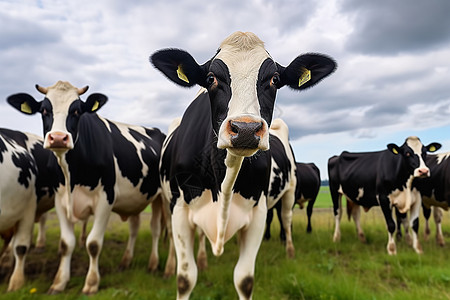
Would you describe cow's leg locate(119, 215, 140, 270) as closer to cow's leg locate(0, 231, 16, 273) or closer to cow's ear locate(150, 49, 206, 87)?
cow's leg locate(0, 231, 16, 273)

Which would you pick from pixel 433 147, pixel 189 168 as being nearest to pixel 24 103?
pixel 189 168

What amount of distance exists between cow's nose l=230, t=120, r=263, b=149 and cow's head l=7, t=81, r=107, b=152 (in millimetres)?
2645

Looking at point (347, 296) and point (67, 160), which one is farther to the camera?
point (67, 160)

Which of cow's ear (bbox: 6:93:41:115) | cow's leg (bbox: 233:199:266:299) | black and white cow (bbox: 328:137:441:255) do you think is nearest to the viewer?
cow's leg (bbox: 233:199:266:299)

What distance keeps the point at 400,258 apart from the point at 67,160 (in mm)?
6085

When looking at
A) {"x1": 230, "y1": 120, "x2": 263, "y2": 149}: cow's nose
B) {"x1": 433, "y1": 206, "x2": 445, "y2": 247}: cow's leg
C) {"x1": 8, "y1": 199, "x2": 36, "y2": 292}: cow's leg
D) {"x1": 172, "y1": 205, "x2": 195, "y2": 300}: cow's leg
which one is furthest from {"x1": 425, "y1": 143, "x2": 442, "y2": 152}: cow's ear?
{"x1": 8, "y1": 199, "x2": 36, "y2": 292}: cow's leg

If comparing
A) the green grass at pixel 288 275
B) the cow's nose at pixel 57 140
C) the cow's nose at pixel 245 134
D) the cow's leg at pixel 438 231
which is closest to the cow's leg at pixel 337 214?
the green grass at pixel 288 275

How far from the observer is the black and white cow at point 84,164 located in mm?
3873

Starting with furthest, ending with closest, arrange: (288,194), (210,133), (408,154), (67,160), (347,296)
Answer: (408,154)
(288,194)
(67,160)
(347,296)
(210,133)

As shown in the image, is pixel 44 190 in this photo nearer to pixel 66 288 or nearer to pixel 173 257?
pixel 66 288

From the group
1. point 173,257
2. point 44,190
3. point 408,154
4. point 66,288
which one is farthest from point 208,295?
point 408,154

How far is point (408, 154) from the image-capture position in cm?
679

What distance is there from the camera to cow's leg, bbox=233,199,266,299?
2.86m

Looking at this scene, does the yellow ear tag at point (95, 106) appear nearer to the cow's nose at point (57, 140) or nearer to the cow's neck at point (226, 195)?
the cow's nose at point (57, 140)
